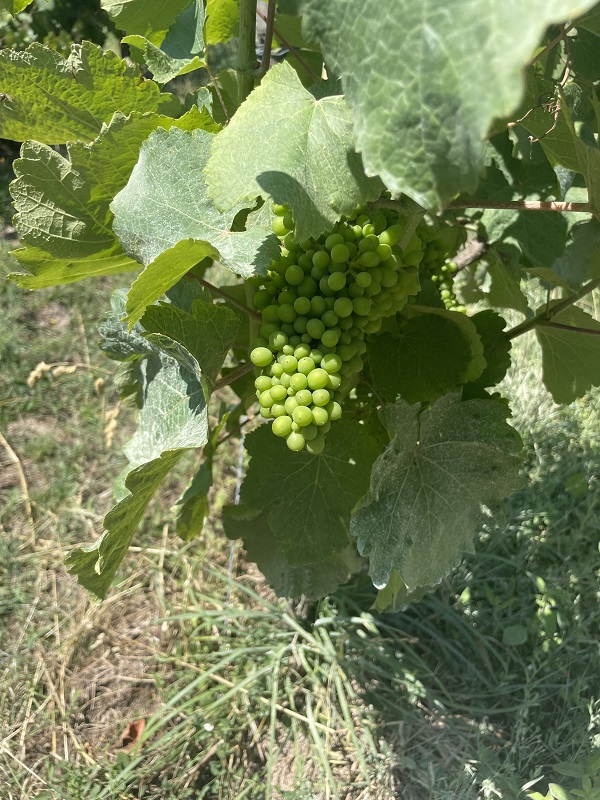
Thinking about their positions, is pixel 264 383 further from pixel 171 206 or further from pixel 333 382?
pixel 171 206

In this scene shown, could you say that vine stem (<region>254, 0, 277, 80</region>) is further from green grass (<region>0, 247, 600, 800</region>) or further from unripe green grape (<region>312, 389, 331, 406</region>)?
green grass (<region>0, 247, 600, 800</region>)

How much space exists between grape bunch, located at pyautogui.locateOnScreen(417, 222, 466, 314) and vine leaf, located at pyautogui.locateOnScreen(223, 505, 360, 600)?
21.2 inches

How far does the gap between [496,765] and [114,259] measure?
1.37 m

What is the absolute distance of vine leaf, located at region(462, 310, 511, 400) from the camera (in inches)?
43.4

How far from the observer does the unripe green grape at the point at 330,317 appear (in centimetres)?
79

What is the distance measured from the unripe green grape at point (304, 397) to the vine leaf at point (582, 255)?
26.0 inches

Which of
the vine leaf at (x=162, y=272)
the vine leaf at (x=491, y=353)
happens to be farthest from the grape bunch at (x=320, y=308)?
the vine leaf at (x=491, y=353)

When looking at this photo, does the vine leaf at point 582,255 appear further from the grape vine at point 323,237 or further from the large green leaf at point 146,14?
the large green leaf at point 146,14

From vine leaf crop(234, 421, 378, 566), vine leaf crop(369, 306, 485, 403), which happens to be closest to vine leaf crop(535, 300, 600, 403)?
vine leaf crop(369, 306, 485, 403)

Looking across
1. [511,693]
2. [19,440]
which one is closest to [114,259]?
[511,693]

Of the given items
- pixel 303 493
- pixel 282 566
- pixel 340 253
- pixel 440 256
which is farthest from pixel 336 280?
pixel 282 566

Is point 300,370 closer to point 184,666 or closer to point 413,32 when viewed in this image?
point 413,32

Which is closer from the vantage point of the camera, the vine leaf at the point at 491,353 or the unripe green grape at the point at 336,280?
the unripe green grape at the point at 336,280

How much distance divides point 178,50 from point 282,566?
0.92 m
